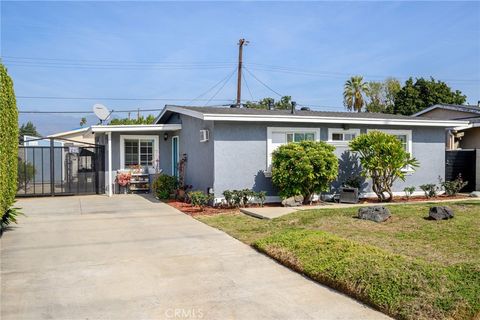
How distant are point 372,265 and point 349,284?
1.56 ft

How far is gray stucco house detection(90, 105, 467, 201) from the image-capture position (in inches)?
455

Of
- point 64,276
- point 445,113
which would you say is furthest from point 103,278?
point 445,113

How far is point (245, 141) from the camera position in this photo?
38.6 feet

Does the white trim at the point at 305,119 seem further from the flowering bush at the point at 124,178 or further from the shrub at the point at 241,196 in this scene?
the flowering bush at the point at 124,178

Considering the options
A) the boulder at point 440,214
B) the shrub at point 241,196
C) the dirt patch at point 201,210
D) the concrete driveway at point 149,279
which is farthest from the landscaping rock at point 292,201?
the boulder at point 440,214

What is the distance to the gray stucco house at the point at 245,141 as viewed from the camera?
1156cm

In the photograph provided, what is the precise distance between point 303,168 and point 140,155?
8155 millimetres

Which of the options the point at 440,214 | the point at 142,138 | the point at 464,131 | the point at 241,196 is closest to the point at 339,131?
the point at 241,196

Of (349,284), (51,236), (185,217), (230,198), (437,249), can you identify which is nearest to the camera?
(349,284)

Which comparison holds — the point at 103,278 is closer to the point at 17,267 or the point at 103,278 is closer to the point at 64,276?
the point at 64,276

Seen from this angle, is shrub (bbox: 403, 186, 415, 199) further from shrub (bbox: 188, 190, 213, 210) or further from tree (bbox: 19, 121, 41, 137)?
tree (bbox: 19, 121, 41, 137)

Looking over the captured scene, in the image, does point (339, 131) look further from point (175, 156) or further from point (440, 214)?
point (175, 156)

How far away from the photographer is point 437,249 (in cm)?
598

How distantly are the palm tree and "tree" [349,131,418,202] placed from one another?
31.1 metres
